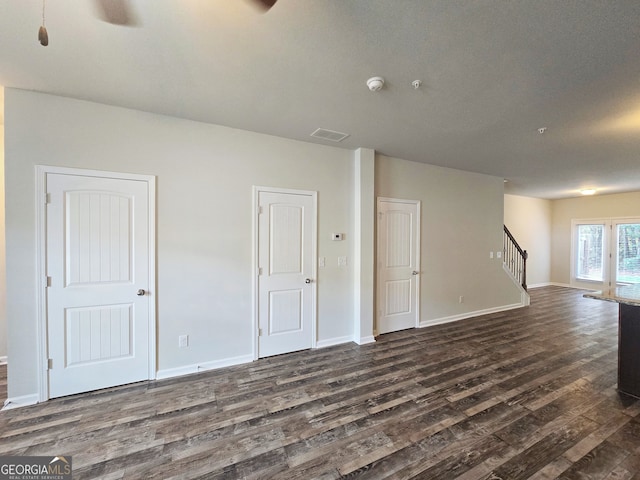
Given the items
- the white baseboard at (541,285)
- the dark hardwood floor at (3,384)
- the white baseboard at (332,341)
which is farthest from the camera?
the white baseboard at (541,285)

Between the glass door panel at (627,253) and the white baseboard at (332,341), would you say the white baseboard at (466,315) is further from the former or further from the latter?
the glass door panel at (627,253)

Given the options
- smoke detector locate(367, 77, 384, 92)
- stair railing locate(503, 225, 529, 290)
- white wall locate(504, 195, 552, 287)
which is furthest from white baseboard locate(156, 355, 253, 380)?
white wall locate(504, 195, 552, 287)

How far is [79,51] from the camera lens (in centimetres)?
183

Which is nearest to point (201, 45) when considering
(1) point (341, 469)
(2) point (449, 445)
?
(1) point (341, 469)

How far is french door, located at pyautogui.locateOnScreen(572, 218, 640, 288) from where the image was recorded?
6.80 metres

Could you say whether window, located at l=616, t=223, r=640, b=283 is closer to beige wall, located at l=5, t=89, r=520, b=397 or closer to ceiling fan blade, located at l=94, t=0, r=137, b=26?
beige wall, located at l=5, t=89, r=520, b=397

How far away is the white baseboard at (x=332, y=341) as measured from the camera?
361cm

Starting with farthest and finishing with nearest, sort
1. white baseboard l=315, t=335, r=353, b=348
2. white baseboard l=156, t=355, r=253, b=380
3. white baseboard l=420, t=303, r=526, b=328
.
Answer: white baseboard l=420, t=303, r=526, b=328 < white baseboard l=315, t=335, r=353, b=348 < white baseboard l=156, t=355, r=253, b=380

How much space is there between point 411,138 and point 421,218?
5.05 feet

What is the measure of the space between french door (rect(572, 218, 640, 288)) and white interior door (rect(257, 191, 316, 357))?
875 cm

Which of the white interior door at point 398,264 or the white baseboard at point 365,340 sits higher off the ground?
the white interior door at point 398,264

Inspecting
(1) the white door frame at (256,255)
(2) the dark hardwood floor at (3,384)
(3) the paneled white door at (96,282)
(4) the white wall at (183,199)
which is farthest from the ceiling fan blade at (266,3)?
(2) the dark hardwood floor at (3,384)

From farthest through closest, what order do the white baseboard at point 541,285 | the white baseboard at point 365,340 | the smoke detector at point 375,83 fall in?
the white baseboard at point 541,285 < the white baseboard at point 365,340 < the smoke detector at point 375,83

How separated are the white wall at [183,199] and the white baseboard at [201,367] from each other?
0.17 feet
